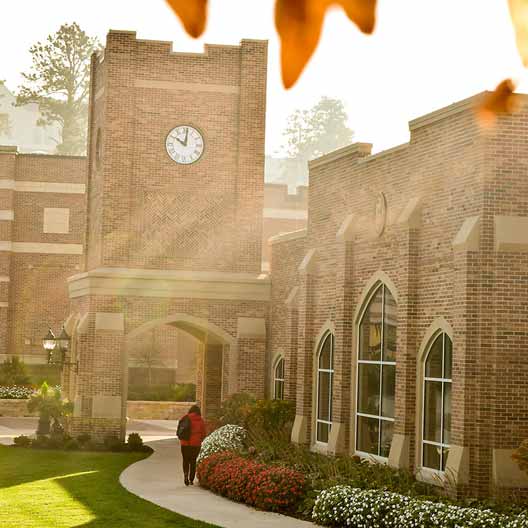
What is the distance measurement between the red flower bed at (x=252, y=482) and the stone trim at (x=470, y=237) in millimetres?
4503

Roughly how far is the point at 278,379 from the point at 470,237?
1398cm

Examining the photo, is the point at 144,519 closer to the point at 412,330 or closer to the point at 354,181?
the point at 412,330

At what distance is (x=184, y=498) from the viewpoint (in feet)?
61.8

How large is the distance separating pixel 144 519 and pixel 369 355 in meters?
6.31

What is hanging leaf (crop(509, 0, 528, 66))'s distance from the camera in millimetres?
1043

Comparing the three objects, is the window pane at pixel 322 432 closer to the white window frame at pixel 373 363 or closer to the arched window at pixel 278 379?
the white window frame at pixel 373 363

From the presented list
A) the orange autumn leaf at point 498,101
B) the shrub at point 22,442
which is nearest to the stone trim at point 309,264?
the shrub at point 22,442

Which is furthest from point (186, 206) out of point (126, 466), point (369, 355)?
point (369, 355)

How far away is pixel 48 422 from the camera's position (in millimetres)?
29359

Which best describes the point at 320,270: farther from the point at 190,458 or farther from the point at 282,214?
the point at 282,214

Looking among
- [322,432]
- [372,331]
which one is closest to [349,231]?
[372,331]

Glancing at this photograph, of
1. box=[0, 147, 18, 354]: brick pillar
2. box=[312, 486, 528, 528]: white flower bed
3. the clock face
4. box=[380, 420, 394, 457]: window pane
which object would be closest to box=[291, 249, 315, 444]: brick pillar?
box=[380, 420, 394, 457]: window pane

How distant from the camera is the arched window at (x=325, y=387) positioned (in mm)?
22875

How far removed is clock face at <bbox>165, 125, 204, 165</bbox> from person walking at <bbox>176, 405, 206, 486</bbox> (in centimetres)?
1174
